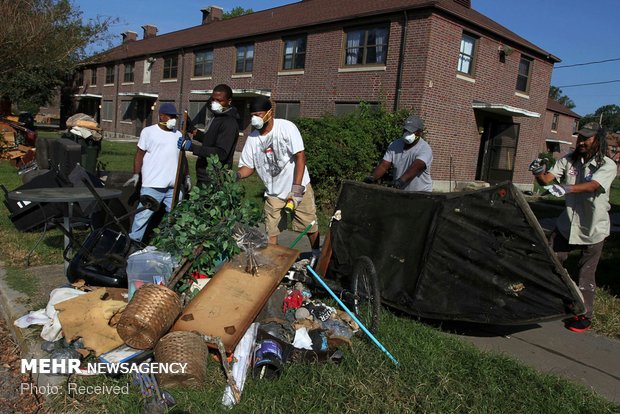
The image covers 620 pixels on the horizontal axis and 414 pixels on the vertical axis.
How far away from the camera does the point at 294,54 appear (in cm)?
1997

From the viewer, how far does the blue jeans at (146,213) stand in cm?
521

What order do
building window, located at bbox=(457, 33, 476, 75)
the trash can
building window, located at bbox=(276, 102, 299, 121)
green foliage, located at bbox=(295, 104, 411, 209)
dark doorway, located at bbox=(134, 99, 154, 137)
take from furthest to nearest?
1. dark doorway, located at bbox=(134, 99, 154, 137)
2. building window, located at bbox=(276, 102, 299, 121)
3. building window, located at bbox=(457, 33, 476, 75)
4. green foliage, located at bbox=(295, 104, 411, 209)
5. the trash can

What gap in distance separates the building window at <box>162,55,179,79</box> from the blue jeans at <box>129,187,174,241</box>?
24.4 meters

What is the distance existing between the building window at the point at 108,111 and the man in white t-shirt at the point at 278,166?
114ft

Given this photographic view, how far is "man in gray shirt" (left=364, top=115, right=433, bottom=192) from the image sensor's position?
5.00 m

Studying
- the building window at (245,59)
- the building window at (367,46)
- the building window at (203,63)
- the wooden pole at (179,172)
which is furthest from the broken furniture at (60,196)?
the building window at (203,63)

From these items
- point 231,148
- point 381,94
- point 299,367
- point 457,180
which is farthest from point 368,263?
point 457,180

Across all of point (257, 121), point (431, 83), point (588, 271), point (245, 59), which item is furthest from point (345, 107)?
point (588, 271)

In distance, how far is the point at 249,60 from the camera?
22.7 metres

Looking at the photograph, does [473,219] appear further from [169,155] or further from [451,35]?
[451,35]

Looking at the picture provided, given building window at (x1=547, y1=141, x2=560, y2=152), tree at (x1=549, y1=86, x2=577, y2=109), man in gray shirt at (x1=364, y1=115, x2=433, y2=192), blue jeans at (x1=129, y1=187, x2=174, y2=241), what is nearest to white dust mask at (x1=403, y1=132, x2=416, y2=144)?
man in gray shirt at (x1=364, y1=115, x2=433, y2=192)

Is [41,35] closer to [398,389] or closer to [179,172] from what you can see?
[179,172]

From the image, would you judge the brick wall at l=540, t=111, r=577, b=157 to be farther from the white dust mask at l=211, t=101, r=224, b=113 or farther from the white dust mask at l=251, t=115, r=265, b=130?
the white dust mask at l=251, t=115, r=265, b=130

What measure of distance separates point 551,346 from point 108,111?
3824 cm
